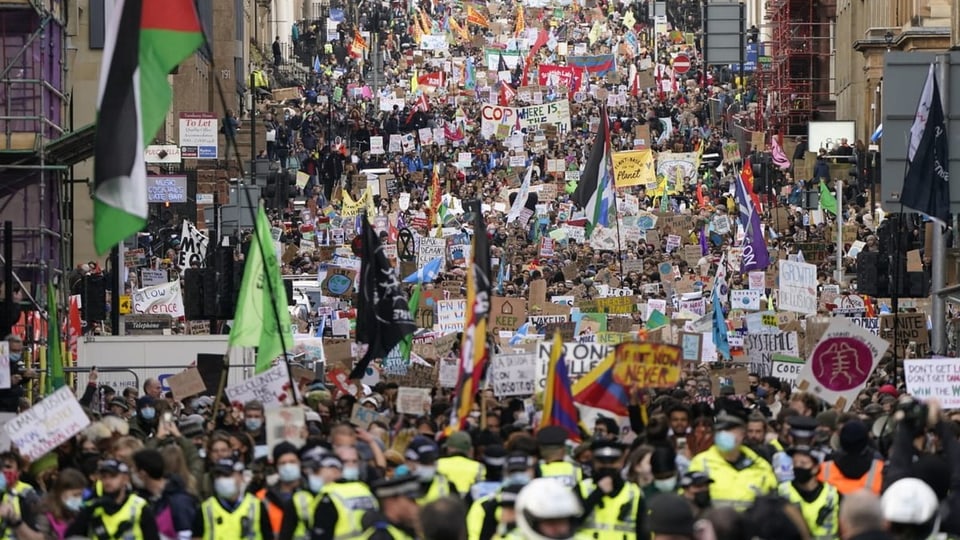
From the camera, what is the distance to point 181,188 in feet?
133

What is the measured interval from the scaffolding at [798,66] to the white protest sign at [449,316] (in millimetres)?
39674

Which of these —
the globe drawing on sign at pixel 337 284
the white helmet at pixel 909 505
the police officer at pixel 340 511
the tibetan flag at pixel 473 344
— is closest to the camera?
the white helmet at pixel 909 505

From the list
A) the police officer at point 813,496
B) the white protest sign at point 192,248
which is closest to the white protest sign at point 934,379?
the police officer at point 813,496

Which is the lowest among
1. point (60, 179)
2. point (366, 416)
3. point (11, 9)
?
point (366, 416)

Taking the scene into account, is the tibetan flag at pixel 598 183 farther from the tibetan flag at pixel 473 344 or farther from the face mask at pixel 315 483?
the face mask at pixel 315 483

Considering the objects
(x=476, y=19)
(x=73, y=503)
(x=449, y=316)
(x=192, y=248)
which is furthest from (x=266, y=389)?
(x=476, y=19)

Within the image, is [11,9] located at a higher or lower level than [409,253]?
higher

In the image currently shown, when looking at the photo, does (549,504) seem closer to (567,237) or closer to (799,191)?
(567,237)

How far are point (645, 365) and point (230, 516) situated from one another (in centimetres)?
472

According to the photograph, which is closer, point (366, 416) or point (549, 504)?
point (549, 504)

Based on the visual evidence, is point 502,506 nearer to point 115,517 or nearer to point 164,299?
point 115,517

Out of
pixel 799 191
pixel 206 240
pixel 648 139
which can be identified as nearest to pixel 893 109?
pixel 206 240

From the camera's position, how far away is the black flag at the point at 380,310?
73.2 feet

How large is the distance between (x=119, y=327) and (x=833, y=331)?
13.8 meters
